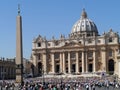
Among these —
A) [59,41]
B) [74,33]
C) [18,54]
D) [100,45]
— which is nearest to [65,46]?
→ [59,41]

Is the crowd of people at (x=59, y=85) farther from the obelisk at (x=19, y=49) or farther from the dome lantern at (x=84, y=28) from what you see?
the dome lantern at (x=84, y=28)

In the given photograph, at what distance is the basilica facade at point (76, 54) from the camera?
94688 millimetres

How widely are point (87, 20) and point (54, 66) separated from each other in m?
24.2

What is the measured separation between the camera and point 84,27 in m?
114

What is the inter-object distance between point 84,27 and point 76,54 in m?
18.4

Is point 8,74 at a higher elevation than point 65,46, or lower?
lower

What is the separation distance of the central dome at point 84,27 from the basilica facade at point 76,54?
1274cm

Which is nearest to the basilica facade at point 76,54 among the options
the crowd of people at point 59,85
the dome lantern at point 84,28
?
the dome lantern at point 84,28

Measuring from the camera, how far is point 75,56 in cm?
9875

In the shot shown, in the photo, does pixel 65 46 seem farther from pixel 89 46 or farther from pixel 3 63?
pixel 3 63

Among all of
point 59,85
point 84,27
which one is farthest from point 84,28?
point 59,85

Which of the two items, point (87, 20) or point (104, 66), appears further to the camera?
point (87, 20)

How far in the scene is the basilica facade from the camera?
3728 inches

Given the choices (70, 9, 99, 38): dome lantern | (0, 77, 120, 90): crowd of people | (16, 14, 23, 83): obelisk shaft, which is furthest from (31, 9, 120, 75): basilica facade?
(16, 14, 23, 83): obelisk shaft
